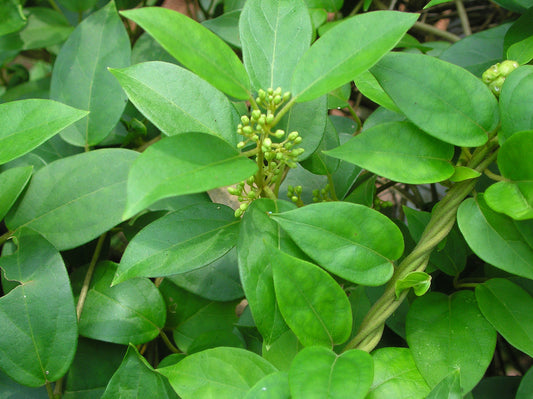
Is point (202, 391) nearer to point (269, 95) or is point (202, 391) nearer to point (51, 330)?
point (51, 330)

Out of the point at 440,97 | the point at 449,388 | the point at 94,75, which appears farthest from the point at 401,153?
the point at 94,75

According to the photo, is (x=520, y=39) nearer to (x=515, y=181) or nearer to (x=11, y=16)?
(x=515, y=181)

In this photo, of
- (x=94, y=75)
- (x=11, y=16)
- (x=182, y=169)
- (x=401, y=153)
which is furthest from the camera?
(x=11, y=16)

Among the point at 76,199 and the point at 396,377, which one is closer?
the point at 396,377

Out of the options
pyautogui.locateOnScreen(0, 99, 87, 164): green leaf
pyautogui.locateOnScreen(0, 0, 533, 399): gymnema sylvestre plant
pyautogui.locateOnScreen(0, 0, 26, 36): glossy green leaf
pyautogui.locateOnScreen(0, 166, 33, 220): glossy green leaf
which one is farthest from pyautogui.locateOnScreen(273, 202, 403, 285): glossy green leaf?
pyautogui.locateOnScreen(0, 0, 26, 36): glossy green leaf

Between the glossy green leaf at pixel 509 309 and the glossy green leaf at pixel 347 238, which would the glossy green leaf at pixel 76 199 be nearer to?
the glossy green leaf at pixel 347 238

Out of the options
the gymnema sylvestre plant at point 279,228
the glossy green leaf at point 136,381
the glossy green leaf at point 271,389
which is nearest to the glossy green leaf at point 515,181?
the gymnema sylvestre plant at point 279,228
